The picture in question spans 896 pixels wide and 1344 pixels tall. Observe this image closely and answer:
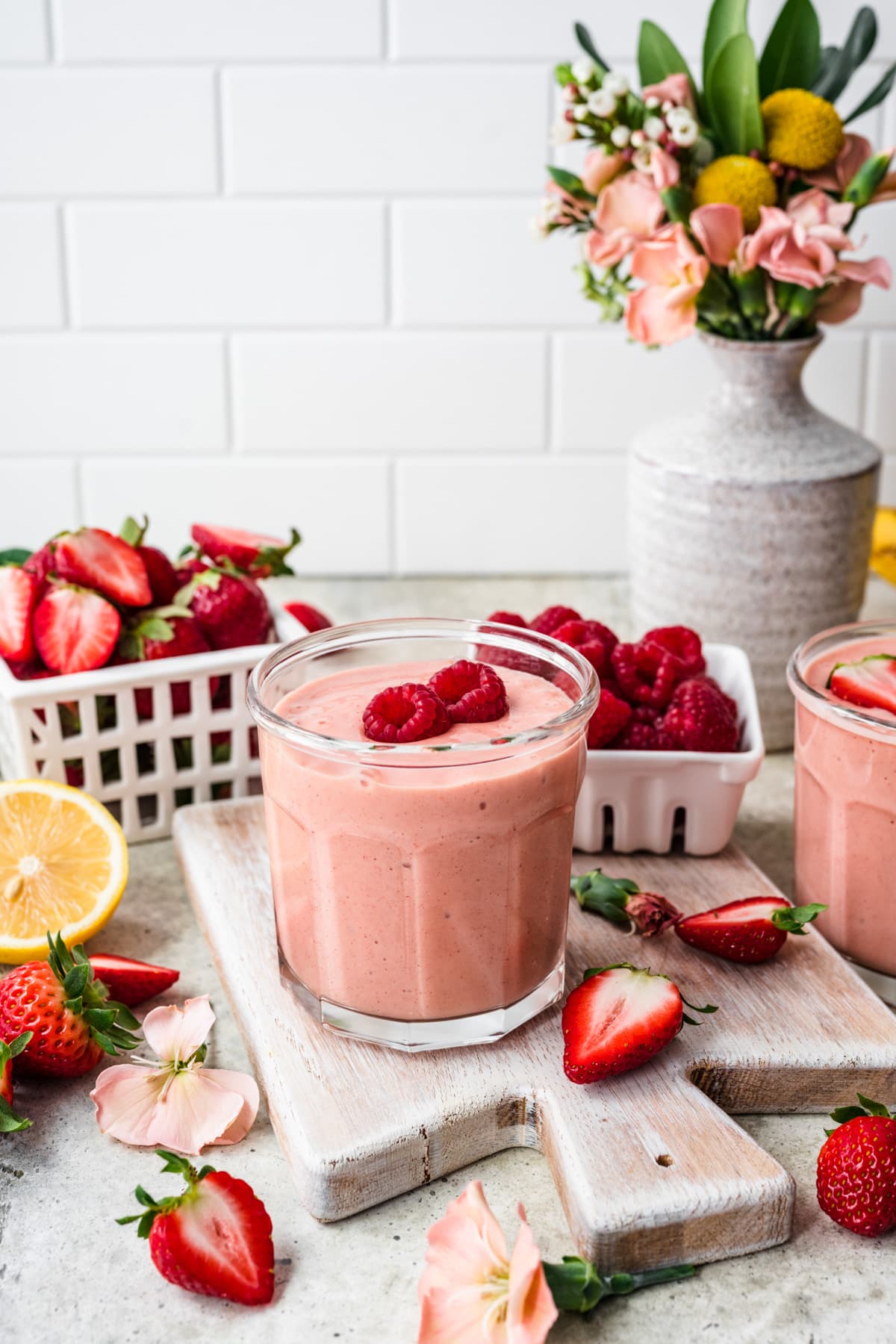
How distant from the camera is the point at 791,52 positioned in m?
1.25

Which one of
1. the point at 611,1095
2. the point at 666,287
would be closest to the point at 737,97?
the point at 666,287

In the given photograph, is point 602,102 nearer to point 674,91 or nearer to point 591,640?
point 674,91

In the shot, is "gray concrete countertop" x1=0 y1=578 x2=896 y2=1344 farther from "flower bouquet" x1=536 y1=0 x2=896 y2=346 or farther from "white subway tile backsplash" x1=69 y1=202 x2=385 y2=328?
"white subway tile backsplash" x1=69 y1=202 x2=385 y2=328

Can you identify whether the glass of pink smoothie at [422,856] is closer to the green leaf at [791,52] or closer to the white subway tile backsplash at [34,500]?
the green leaf at [791,52]

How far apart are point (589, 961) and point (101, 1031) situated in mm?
337

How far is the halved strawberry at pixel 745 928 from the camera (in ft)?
3.09

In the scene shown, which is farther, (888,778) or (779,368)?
(779,368)

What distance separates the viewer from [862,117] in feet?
5.53

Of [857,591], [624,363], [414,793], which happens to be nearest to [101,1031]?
[414,793]

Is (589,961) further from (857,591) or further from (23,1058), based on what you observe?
(857,591)

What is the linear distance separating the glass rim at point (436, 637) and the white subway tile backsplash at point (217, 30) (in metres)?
0.97

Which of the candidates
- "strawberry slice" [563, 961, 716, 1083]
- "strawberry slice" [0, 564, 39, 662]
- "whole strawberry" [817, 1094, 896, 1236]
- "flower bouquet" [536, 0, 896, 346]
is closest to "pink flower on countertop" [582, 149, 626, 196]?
"flower bouquet" [536, 0, 896, 346]

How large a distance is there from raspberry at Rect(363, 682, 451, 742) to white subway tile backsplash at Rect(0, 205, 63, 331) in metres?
1.14

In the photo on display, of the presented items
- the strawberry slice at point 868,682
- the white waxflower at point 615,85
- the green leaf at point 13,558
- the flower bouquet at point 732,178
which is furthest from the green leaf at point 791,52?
the green leaf at point 13,558
